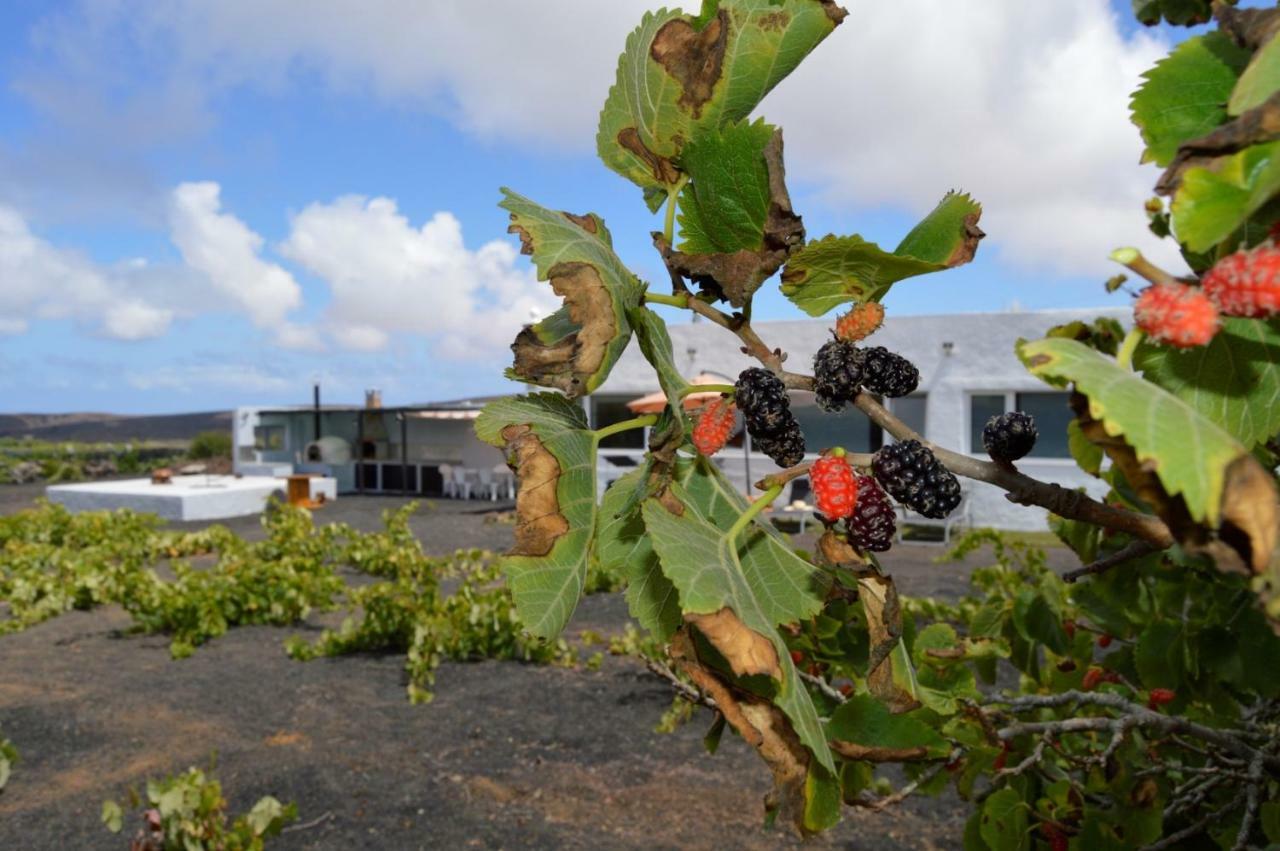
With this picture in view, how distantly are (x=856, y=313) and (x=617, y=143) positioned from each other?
0.30 metres

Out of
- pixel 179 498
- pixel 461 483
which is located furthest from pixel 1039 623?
pixel 461 483

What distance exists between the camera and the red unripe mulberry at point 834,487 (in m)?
0.84

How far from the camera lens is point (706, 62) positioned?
0.84 m

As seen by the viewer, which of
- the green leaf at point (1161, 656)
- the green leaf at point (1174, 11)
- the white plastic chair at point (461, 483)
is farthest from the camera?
the white plastic chair at point (461, 483)

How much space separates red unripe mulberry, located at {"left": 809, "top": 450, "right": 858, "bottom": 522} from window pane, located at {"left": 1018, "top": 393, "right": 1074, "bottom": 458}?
47.8 feet

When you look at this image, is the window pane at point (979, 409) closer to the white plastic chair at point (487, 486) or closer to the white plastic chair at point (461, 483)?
the white plastic chair at point (487, 486)

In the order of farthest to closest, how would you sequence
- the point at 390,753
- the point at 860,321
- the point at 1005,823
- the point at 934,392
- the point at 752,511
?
the point at 934,392
the point at 390,753
the point at 1005,823
the point at 860,321
the point at 752,511

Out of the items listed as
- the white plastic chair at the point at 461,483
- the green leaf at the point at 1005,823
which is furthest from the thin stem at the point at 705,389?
the white plastic chair at the point at 461,483

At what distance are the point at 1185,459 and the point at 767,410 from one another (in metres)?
0.42

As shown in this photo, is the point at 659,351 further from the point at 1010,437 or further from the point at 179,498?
the point at 179,498

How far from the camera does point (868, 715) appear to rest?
958 mm

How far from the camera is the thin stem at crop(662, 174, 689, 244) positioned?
2.95 feet

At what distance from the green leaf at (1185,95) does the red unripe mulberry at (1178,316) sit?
0.39ft

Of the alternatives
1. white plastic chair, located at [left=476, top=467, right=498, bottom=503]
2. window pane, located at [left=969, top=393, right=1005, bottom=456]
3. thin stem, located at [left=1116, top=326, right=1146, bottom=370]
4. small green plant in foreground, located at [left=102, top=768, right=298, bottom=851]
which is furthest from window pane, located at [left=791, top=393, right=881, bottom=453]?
thin stem, located at [left=1116, top=326, right=1146, bottom=370]
